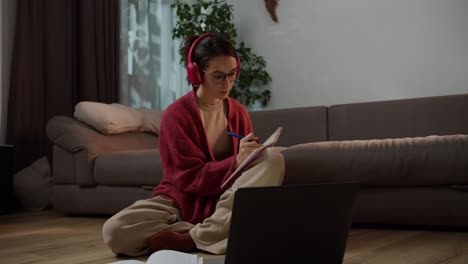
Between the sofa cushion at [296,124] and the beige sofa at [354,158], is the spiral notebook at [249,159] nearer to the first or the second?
the beige sofa at [354,158]

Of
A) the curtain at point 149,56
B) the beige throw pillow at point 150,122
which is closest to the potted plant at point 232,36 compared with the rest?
the curtain at point 149,56

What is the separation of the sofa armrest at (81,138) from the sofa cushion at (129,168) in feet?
0.37

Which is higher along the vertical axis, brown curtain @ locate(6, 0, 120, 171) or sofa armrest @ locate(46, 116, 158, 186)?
brown curtain @ locate(6, 0, 120, 171)

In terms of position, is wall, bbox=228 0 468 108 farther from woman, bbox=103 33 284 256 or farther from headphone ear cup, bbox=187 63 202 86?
headphone ear cup, bbox=187 63 202 86

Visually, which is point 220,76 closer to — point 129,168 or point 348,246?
point 348,246

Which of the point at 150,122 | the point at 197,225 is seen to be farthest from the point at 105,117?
the point at 197,225

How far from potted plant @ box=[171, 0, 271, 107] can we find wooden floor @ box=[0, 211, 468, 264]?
1849 mm

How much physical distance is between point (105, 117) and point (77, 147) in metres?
0.29

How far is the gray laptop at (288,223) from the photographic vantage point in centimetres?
90

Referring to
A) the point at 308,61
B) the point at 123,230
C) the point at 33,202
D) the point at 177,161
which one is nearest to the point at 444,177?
the point at 177,161

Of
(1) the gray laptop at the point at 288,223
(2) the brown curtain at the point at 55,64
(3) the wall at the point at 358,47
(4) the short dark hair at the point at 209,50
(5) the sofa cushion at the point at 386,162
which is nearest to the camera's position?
(1) the gray laptop at the point at 288,223

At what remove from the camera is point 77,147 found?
281 centimetres

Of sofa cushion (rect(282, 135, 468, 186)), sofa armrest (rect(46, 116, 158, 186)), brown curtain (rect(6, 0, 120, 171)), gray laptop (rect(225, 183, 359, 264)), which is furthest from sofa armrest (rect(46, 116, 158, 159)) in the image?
gray laptop (rect(225, 183, 359, 264))

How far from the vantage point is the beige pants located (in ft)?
5.09
